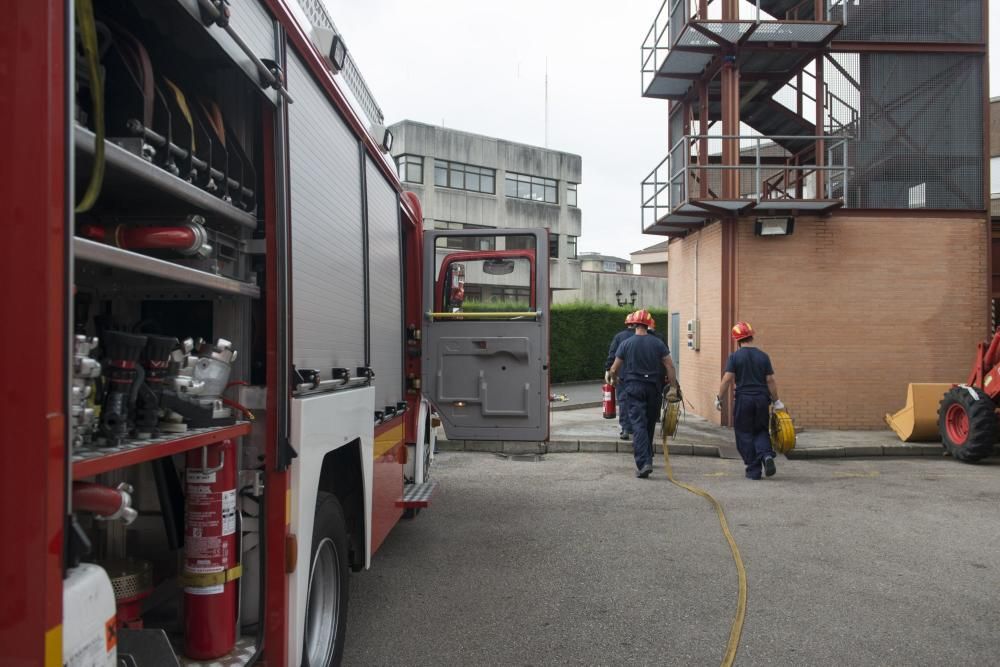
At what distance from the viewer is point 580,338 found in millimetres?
26547

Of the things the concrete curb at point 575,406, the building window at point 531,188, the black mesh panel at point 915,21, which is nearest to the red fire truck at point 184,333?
the black mesh panel at point 915,21

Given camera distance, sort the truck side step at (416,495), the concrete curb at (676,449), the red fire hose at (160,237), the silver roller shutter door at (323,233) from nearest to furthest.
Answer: the red fire hose at (160,237), the silver roller shutter door at (323,233), the truck side step at (416,495), the concrete curb at (676,449)

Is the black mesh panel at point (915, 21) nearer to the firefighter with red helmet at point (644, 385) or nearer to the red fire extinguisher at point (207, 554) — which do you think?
the firefighter with red helmet at point (644, 385)

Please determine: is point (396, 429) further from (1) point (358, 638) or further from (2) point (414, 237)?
(2) point (414, 237)

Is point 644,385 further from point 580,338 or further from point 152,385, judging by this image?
point 580,338

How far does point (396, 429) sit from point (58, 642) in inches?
147

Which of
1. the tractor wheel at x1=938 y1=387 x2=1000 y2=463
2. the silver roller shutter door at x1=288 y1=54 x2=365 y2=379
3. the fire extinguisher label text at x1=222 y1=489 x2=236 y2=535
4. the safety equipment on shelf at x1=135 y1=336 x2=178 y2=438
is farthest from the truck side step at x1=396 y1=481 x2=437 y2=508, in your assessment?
the tractor wheel at x1=938 y1=387 x2=1000 y2=463

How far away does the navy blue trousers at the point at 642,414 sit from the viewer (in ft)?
29.4

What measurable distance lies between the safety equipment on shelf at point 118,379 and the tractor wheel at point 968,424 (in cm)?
1065

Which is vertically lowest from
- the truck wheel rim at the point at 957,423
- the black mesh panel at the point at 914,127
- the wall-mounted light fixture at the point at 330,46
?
the truck wheel rim at the point at 957,423

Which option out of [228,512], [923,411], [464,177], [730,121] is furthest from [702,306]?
[464,177]

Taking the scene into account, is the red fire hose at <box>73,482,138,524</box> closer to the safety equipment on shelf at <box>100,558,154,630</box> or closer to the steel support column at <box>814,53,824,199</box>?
the safety equipment on shelf at <box>100,558,154,630</box>

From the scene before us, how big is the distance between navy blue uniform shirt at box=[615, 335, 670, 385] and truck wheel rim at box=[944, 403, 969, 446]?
4508mm

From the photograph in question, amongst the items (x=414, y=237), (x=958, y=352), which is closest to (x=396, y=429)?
(x=414, y=237)
